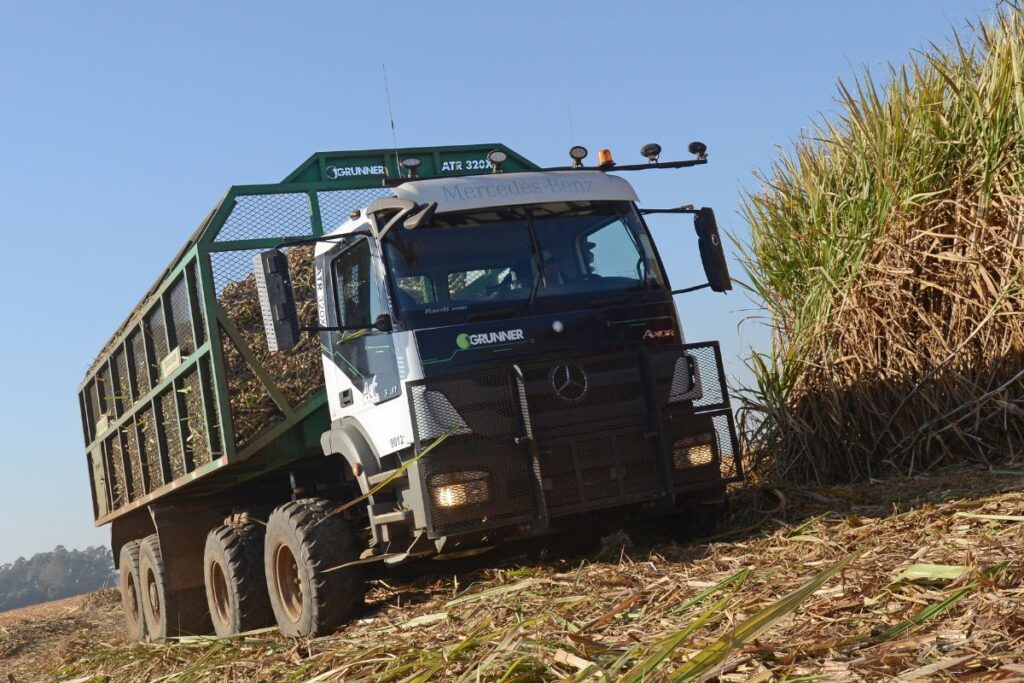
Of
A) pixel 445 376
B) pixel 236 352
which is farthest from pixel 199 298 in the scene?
pixel 445 376

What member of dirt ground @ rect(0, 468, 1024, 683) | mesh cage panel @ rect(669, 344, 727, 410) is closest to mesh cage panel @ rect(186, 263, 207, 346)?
dirt ground @ rect(0, 468, 1024, 683)

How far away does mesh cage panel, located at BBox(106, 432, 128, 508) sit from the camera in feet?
39.8

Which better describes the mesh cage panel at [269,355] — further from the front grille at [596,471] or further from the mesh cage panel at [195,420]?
the front grille at [596,471]

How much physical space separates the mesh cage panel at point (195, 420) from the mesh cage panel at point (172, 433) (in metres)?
0.18

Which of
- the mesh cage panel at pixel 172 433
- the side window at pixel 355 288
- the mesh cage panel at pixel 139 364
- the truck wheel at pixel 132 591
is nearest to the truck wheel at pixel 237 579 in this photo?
the mesh cage panel at pixel 172 433

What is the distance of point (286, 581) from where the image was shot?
8.29 m

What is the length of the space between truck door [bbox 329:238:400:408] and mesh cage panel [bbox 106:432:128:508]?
5.01m

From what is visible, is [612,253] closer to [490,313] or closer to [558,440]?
[490,313]

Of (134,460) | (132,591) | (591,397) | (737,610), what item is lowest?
(737,610)

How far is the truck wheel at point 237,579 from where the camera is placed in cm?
895

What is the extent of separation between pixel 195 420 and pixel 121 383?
2701mm

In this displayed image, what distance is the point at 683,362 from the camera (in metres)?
7.64

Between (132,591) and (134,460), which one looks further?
(132,591)

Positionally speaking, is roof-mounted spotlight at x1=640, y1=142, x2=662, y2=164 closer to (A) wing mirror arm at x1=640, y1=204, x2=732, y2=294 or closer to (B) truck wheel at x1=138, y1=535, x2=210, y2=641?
(A) wing mirror arm at x1=640, y1=204, x2=732, y2=294
